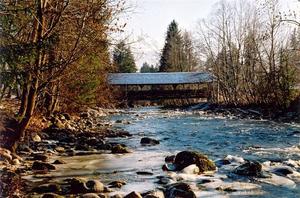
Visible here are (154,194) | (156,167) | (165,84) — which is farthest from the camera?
(165,84)

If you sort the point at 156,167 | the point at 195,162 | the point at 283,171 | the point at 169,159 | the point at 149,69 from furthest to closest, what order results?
the point at 149,69
the point at 169,159
the point at 156,167
the point at 195,162
the point at 283,171

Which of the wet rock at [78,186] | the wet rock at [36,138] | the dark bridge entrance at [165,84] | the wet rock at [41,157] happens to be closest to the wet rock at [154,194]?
the wet rock at [78,186]

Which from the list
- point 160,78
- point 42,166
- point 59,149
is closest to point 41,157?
point 42,166

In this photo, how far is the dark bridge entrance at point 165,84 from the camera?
4488 cm

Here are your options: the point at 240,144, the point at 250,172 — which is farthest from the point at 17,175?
the point at 240,144

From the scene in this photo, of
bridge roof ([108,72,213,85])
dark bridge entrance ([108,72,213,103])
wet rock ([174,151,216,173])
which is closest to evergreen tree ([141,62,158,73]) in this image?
bridge roof ([108,72,213,85])

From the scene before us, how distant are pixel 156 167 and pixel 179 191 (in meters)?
2.85

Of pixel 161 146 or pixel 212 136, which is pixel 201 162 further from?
pixel 212 136

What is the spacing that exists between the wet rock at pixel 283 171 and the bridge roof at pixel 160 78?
3379 cm

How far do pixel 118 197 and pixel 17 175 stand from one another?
2.48 meters

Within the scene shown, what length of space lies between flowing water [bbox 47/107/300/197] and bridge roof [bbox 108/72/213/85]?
2647cm

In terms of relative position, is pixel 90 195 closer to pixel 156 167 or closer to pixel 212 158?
pixel 156 167

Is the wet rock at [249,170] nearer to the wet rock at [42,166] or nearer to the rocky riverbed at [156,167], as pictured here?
the rocky riverbed at [156,167]

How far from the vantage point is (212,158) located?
11.6m
